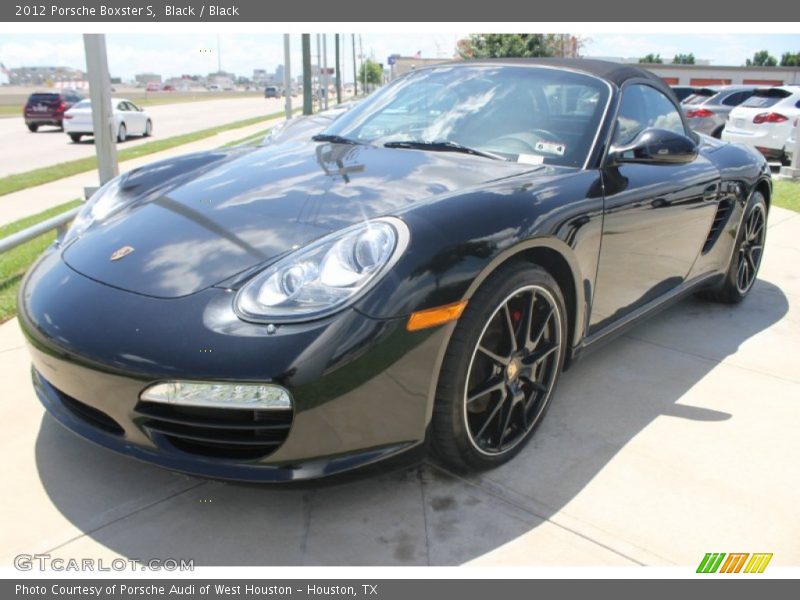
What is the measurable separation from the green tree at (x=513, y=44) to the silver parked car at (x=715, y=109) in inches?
712

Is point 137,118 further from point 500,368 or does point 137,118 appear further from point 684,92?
point 500,368

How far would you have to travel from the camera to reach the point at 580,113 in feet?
10.0

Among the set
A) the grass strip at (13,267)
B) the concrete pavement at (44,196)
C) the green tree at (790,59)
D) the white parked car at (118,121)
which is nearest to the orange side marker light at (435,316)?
the grass strip at (13,267)

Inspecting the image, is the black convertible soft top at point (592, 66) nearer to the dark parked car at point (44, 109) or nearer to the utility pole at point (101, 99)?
the utility pole at point (101, 99)

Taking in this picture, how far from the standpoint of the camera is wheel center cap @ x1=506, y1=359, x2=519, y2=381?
2462 millimetres

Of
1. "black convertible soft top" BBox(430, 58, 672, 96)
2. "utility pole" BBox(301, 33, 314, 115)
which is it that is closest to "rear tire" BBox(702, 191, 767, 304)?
"black convertible soft top" BBox(430, 58, 672, 96)

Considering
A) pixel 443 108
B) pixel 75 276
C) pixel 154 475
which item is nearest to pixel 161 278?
pixel 75 276

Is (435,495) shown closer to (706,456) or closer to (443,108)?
(706,456)

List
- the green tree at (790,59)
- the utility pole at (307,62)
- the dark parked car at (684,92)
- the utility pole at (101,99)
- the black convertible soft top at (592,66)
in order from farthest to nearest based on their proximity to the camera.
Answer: the green tree at (790,59)
the utility pole at (307,62)
the dark parked car at (684,92)
the utility pole at (101,99)
the black convertible soft top at (592,66)

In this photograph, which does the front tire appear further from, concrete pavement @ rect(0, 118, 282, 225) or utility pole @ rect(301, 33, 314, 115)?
utility pole @ rect(301, 33, 314, 115)

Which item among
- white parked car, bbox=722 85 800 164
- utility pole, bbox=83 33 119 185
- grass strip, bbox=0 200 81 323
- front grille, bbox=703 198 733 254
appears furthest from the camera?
white parked car, bbox=722 85 800 164

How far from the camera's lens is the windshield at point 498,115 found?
9.75 ft

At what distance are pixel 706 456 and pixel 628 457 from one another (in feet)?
1.02

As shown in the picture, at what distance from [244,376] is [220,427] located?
0.62 ft
